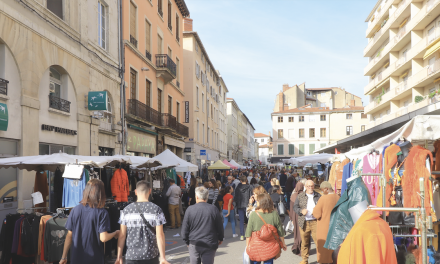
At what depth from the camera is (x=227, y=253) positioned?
29.9 feet

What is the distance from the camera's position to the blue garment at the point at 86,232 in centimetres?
492

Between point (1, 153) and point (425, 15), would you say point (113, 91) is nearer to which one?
point (1, 153)

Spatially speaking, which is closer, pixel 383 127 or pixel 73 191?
pixel 73 191

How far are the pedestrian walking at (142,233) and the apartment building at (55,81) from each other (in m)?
6.45

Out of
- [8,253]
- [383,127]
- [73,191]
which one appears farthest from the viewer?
[383,127]

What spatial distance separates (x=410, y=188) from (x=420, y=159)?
Result: 454 millimetres

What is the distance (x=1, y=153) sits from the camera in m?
9.95

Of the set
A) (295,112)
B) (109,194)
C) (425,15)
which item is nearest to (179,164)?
(109,194)

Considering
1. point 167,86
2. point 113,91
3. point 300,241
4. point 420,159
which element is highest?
point 167,86

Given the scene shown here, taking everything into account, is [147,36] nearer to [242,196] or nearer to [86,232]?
[242,196]

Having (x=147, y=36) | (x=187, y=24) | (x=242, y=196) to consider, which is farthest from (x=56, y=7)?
(x=187, y=24)

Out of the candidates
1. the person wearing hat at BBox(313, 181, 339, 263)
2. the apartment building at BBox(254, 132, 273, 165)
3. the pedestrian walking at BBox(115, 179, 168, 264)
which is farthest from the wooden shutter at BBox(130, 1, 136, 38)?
the apartment building at BBox(254, 132, 273, 165)

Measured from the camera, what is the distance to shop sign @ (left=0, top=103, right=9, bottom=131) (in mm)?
9556

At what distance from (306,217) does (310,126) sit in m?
60.9
